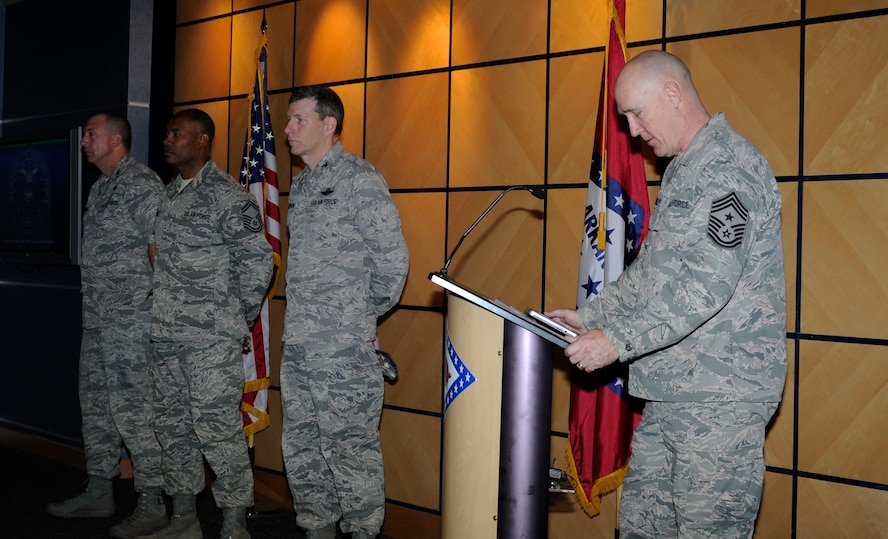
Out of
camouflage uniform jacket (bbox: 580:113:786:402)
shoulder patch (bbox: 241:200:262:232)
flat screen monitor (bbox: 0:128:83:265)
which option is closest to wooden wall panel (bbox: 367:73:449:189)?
shoulder patch (bbox: 241:200:262:232)

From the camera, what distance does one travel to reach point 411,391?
3924 millimetres

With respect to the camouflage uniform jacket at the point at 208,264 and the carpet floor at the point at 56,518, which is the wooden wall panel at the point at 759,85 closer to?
the camouflage uniform jacket at the point at 208,264

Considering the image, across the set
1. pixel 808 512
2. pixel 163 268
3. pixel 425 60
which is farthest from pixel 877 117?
pixel 163 268

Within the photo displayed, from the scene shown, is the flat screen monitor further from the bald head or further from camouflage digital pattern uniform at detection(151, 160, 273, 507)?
the bald head

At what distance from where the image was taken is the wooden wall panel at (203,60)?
480 cm

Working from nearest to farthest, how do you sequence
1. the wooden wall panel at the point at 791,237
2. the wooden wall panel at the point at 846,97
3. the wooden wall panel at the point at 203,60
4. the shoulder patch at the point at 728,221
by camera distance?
the shoulder patch at the point at 728,221, the wooden wall panel at the point at 846,97, the wooden wall panel at the point at 791,237, the wooden wall panel at the point at 203,60

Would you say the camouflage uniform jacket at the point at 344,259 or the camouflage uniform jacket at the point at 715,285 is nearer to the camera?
the camouflage uniform jacket at the point at 715,285

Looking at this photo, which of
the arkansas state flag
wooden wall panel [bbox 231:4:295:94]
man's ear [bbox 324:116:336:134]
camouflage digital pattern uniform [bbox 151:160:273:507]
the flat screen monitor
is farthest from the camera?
the flat screen monitor

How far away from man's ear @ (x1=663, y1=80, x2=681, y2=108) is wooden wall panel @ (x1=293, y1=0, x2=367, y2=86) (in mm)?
2324

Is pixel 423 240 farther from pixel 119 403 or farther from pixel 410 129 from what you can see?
pixel 119 403

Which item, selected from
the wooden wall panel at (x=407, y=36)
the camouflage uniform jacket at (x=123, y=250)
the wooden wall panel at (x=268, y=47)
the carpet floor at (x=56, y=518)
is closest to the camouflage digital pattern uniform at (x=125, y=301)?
the camouflage uniform jacket at (x=123, y=250)

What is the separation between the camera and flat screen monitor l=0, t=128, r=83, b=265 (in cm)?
490

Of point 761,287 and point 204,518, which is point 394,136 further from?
point 761,287

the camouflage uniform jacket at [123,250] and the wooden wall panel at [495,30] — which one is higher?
the wooden wall panel at [495,30]
